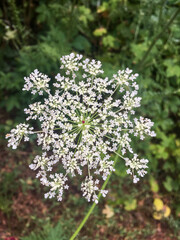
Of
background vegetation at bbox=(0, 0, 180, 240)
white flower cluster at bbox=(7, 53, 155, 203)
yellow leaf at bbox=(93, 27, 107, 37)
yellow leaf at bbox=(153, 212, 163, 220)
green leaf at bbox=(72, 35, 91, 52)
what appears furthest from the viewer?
yellow leaf at bbox=(153, 212, 163, 220)

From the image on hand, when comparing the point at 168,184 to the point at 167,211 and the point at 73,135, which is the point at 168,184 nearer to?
the point at 167,211

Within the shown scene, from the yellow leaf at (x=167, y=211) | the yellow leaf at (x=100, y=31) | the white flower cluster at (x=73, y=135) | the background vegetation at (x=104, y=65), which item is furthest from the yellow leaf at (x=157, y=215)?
the yellow leaf at (x=100, y=31)

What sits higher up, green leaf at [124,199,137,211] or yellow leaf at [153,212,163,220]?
green leaf at [124,199,137,211]

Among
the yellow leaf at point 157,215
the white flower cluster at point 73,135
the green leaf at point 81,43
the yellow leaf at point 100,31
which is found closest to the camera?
the white flower cluster at point 73,135

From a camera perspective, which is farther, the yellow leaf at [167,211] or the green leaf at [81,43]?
the yellow leaf at [167,211]

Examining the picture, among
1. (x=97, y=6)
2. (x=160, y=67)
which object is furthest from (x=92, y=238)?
(x=97, y=6)

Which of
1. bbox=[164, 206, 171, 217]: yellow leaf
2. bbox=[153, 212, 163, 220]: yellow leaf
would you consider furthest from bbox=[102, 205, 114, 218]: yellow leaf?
bbox=[164, 206, 171, 217]: yellow leaf

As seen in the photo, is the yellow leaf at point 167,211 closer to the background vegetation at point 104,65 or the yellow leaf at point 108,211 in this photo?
the background vegetation at point 104,65

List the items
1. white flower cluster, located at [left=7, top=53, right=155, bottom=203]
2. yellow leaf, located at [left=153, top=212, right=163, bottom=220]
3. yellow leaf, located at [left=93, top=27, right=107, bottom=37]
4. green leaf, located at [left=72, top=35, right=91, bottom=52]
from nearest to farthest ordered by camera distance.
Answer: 1. white flower cluster, located at [left=7, top=53, right=155, bottom=203]
2. green leaf, located at [left=72, top=35, right=91, bottom=52]
3. yellow leaf, located at [left=93, top=27, right=107, bottom=37]
4. yellow leaf, located at [left=153, top=212, right=163, bottom=220]

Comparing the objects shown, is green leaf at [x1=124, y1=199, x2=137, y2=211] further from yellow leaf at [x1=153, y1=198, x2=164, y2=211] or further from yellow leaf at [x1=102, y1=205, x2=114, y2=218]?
yellow leaf at [x1=153, y1=198, x2=164, y2=211]

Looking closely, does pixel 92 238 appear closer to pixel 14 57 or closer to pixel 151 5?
pixel 14 57
